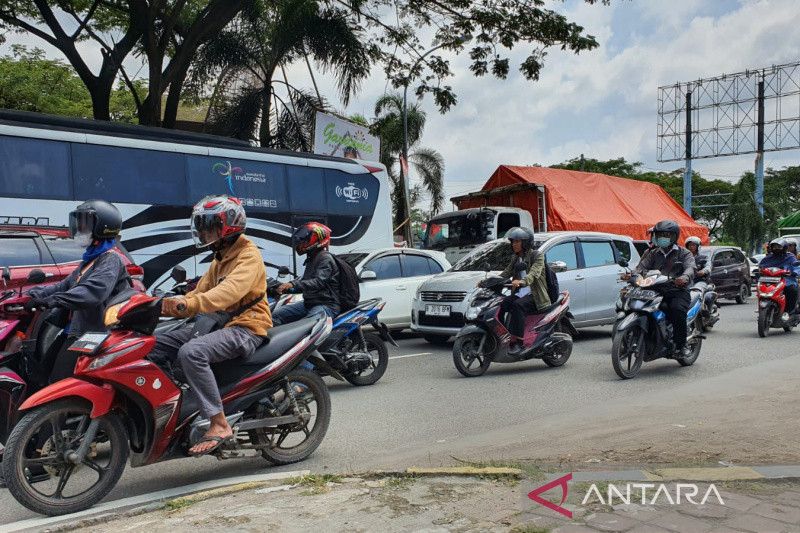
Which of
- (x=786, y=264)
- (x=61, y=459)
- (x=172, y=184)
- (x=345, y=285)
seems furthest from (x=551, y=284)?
(x=172, y=184)

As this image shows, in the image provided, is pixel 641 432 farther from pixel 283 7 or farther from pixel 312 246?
pixel 283 7

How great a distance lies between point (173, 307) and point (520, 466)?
227cm

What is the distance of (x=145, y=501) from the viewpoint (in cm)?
439

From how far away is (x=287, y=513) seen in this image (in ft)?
13.0

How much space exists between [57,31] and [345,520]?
626 inches

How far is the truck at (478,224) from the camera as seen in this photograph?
60.2 ft

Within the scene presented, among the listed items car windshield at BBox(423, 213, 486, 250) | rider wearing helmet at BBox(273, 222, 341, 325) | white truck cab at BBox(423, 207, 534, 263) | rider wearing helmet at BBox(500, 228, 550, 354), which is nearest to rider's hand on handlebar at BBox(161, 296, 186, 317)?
rider wearing helmet at BBox(273, 222, 341, 325)

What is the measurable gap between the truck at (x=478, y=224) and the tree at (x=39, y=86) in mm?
11204

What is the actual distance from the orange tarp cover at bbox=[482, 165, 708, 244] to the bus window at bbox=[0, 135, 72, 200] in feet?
42.5

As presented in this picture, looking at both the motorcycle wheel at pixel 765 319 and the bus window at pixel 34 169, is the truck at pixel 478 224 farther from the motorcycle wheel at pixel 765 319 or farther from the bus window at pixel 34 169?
the bus window at pixel 34 169

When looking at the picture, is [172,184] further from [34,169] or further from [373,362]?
[373,362]

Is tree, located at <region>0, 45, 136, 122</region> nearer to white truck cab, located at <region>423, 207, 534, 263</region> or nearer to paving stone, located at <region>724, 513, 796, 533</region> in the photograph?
white truck cab, located at <region>423, 207, 534, 263</region>

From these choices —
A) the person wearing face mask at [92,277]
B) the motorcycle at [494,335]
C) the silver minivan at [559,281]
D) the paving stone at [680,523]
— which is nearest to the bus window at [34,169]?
the silver minivan at [559,281]

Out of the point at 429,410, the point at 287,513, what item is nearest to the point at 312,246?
the point at 429,410
